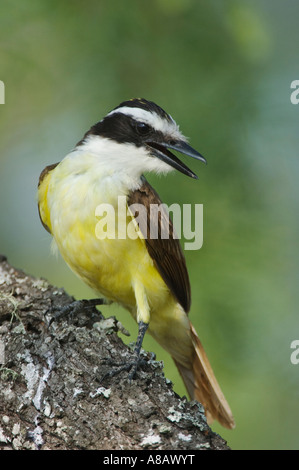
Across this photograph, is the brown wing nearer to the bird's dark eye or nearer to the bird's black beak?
the bird's black beak

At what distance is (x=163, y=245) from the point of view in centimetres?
405

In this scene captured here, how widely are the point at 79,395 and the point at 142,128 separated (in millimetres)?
1973

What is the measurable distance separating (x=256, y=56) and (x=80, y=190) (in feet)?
7.01

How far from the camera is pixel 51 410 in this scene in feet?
9.80

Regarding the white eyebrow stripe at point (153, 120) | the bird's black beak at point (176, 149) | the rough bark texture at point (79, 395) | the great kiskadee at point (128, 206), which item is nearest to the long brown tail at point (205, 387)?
the great kiskadee at point (128, 206)

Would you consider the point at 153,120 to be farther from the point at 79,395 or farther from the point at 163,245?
the point at 79,395

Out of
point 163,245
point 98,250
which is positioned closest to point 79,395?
point 98,250

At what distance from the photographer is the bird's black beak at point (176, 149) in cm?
397

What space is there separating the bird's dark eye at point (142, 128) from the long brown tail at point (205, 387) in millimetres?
1622

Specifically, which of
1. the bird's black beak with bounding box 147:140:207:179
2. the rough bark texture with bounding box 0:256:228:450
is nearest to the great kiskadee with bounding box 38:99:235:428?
the bird's black beak with bounding box 147:140:207:179

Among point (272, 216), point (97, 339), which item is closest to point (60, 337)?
point (97, 339)

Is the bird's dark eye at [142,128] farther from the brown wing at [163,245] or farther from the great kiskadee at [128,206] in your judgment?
the brown wing at [163,245]

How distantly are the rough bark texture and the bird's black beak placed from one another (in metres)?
1.20

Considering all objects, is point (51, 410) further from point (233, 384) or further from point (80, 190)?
point (233, 384)
